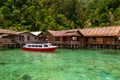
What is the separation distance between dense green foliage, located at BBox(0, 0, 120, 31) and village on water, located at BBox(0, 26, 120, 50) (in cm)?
1384

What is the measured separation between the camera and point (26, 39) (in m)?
54.5

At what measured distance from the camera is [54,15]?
8331cm

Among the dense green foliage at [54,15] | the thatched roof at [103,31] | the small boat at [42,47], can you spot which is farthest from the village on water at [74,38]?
the dense green foliage at [54,15]

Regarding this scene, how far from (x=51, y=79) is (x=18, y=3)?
6790 centimetres

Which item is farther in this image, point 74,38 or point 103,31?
point 74,38

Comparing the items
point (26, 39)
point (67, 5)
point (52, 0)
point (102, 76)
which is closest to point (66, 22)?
point (67, 5)

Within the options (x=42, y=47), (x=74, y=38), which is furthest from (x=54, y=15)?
(x=42, y=47)

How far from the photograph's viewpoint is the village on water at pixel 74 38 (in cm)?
4725

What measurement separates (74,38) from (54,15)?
33.6 metres

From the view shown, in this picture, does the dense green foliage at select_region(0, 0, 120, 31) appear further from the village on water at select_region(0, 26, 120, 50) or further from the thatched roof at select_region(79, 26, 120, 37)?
the thatched roof at select_region(79, 26, 120, 37)

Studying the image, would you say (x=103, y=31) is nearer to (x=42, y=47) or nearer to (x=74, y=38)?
(x=74, y=38)

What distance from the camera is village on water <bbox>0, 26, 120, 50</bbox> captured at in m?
47.2

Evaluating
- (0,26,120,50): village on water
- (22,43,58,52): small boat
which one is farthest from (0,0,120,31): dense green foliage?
(22,43,58,52): small boat

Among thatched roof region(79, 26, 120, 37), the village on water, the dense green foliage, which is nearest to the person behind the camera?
thatched roof region(79, 26, 120, 37)
